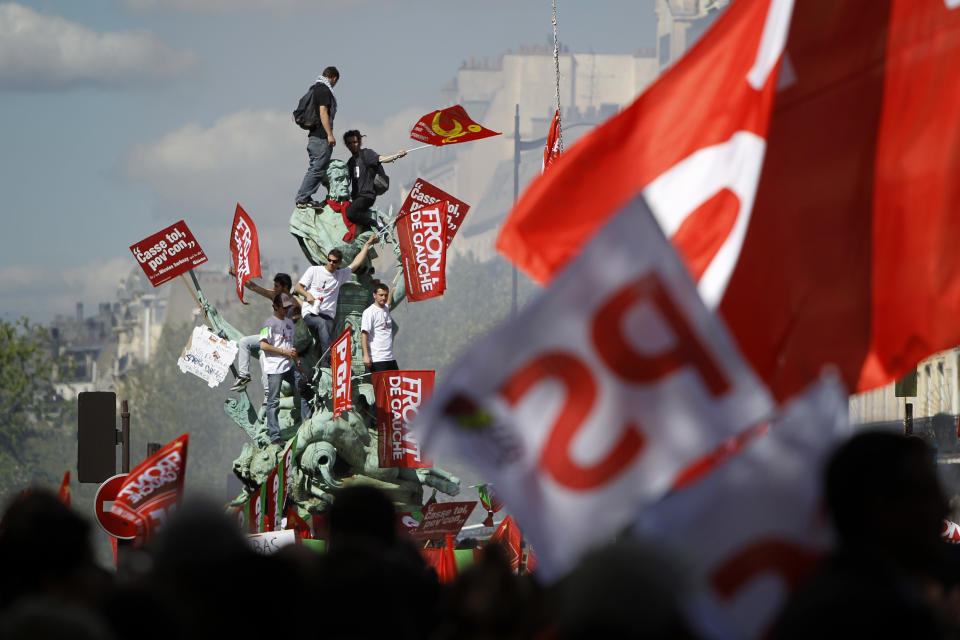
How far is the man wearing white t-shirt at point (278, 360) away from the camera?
21031 mm

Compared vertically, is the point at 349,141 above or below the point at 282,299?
above

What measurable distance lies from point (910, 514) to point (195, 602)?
77.7 inches

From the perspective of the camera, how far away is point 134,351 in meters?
166

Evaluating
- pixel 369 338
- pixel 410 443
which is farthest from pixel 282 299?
pixel 410 443

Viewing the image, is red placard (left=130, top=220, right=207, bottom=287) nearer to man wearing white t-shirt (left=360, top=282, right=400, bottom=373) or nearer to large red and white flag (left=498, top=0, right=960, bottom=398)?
man wearing white t-shirt (left=360, top=282, right=400, bottom=373)

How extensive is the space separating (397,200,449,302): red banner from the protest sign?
2.47 meters

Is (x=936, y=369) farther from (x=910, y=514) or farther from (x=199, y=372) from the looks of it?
(x=910, y=514)

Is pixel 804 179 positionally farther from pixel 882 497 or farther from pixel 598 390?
pixel 882 497

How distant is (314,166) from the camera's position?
70.4ft

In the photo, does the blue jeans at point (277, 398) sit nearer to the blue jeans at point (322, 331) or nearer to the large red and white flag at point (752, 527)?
the blue jeans at point (322, 331)

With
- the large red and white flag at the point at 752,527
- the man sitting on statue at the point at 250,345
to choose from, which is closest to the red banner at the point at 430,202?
the man sitting on statue at the point at 250,345

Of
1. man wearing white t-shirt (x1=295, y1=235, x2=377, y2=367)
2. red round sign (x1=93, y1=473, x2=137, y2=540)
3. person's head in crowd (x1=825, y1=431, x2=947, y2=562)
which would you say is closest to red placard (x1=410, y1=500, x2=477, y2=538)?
man wearing white t-shirt (x1=295, y1=235, x2=377, y2=367)

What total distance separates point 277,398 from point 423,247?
2.77 metres

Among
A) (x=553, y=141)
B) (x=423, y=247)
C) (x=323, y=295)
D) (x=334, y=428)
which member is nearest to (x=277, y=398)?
(x=334, y=428)
